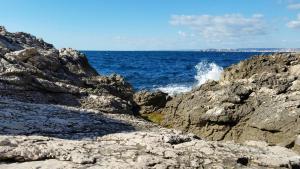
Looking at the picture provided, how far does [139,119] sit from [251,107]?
212 inches

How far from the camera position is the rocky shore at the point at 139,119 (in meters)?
7.90

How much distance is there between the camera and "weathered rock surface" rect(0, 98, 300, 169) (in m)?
7.58

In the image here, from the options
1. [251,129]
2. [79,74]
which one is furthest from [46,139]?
[79,74]

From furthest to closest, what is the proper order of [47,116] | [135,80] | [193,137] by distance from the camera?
1. [135,80]
2. [47,116]
3. [193,137]

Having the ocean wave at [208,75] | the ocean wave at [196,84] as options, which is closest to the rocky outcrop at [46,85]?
the ocean wave at [196,84]

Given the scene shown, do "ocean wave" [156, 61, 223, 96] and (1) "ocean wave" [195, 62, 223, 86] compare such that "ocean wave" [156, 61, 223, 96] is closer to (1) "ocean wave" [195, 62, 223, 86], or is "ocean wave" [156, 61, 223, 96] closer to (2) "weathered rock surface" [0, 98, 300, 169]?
(1) "ocean wave" [195, 62, 223, 86]

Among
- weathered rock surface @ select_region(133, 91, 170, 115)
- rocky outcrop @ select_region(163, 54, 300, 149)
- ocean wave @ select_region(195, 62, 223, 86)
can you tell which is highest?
rocky outcrop @ select_region(163, 54, 300, 149)

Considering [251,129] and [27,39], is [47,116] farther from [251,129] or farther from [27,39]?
[27,39]

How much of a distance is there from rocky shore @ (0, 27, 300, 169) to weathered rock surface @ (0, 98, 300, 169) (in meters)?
0.02

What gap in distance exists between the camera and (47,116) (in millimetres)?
11078

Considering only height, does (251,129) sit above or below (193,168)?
below

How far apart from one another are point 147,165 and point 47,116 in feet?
14.4

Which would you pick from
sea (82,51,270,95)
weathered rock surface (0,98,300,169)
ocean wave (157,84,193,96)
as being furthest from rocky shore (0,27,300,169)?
ocean wave (157,84,193,96)

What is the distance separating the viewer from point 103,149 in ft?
26.9
